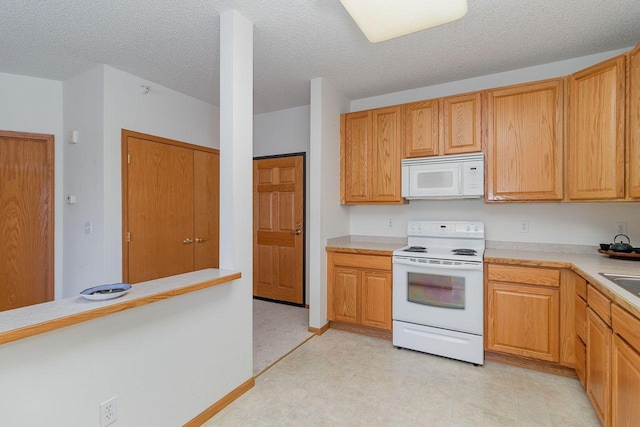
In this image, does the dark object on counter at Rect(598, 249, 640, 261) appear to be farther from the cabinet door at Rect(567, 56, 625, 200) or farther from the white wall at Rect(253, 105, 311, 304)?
the white wall at Rect(253, 105, 311, 304)

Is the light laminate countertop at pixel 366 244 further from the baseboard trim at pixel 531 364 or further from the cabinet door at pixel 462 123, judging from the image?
the baseboard trim at pixel 531 364

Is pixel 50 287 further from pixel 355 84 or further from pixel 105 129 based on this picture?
pixel 355 84

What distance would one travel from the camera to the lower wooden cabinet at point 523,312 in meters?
2.28

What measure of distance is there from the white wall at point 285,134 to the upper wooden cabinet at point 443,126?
137 cm

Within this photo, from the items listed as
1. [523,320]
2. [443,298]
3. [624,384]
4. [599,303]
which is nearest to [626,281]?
[599,303]

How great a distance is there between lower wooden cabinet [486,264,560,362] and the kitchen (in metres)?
0.65

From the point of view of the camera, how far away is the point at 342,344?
287cm

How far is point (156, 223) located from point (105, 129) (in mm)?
1000

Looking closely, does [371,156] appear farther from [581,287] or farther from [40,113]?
[40,113]

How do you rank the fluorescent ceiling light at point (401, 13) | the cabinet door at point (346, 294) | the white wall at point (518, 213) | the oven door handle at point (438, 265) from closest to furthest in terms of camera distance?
the fluorescent ceiling light at point (401, 13) → the oven door handle at point (438, 265) → the white wall at point (518, 213) → the cabinet door at point (346, 294)

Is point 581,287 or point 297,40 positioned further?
point 297,40

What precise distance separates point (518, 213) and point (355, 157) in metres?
1.69

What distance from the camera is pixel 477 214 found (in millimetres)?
3041

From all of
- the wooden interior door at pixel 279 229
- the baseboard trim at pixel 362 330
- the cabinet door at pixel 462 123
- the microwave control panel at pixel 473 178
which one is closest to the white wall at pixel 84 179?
the wooden interior door at pixel 279 229
